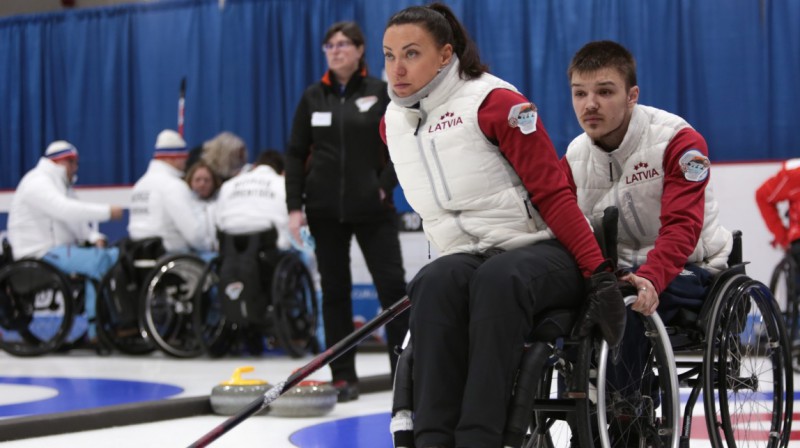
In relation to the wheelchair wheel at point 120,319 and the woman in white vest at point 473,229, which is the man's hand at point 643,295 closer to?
the woman in white vest at point 473,229

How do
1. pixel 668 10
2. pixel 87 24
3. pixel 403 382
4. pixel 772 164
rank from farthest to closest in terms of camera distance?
pixel 87 24
pixel 668 10
pixel 772 164
pixel 403 382

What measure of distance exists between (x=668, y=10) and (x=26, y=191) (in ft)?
13.0

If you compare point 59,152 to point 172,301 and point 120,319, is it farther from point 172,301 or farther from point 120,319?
point 172,301

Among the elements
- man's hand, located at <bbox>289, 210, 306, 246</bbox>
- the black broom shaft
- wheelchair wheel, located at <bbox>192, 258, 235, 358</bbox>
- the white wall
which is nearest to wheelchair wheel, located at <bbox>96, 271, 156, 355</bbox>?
wheelchair wheel, located at <bbox>192, 258, 235, 358</bbox>

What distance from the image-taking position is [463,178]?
7.99 feet

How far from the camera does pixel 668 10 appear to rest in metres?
6.80

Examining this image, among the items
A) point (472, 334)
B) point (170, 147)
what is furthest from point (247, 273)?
point (472, 334)

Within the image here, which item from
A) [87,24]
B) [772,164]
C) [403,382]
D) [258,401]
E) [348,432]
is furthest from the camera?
[87,24]

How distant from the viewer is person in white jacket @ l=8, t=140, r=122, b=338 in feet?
Result: 22.4

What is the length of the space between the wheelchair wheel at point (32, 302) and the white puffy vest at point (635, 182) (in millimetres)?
4424

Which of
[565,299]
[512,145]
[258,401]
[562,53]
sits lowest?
[258,401]

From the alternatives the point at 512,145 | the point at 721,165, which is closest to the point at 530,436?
the point at 512,145

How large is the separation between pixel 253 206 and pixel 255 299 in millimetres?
529

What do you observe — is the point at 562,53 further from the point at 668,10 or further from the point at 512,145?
the point at 512,145
